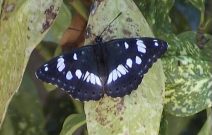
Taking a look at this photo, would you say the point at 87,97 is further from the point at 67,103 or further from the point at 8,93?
the point at 67,103

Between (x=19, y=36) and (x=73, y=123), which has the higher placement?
(x=19, y=36)

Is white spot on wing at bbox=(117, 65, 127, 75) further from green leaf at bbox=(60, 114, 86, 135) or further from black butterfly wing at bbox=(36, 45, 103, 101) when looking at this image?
green leaf at bbox=(60, 114, 86, 135)

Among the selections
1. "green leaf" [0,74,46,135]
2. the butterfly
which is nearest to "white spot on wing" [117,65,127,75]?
the butterfly

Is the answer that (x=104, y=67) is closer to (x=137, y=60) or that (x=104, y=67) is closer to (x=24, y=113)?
(x=137, y=60)

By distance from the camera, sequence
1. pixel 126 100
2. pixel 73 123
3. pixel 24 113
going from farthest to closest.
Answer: pixel 24 113 < pixel 73 123 < pixel 126 100

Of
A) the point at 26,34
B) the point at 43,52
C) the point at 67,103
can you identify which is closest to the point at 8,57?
the point at 26,34

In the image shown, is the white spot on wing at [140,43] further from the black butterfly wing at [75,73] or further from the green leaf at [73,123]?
the green leaf at [73,123]

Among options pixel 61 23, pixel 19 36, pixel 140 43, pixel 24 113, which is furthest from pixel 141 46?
pixel 24 113
